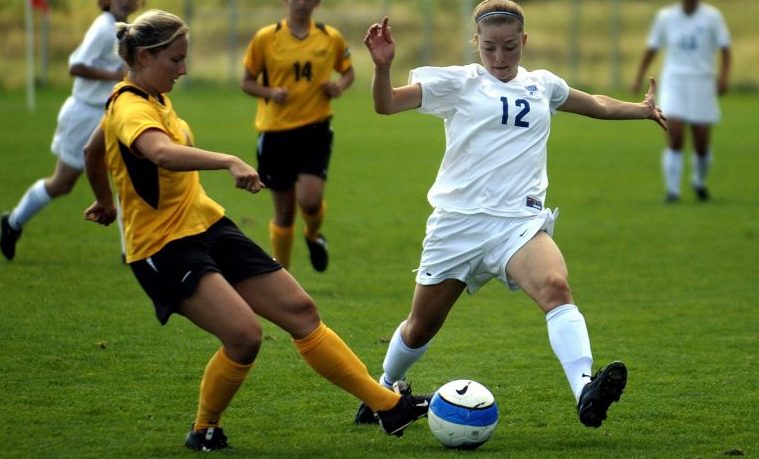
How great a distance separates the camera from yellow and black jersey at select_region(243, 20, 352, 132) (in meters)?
10.3

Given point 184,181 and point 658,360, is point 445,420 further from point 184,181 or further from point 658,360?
point 658,360

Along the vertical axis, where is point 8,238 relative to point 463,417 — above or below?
below

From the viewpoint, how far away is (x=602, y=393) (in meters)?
5.53

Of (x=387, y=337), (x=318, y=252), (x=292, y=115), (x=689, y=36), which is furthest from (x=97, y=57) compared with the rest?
(x=689, y=36)

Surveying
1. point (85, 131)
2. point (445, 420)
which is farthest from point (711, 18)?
point (445, 420)

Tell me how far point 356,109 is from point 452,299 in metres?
23.9

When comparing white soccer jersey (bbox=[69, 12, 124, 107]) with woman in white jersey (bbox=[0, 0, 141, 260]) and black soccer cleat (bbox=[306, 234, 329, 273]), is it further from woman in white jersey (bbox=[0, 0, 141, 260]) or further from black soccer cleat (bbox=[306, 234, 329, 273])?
black soccer cleat (bbox=[306, 234, 329, 273])

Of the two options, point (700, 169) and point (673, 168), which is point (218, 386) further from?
point (700, 169)

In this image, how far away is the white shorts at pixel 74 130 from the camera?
10.7 metres

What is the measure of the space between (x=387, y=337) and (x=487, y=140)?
2614 millimetres

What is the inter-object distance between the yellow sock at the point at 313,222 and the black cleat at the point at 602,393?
511 centimetres

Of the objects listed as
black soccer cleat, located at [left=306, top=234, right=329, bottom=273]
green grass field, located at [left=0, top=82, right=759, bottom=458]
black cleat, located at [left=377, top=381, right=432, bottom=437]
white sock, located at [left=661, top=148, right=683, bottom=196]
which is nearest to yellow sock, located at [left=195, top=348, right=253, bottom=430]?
green grass field, located at [left=0, top=82, right=759, bottom=458]

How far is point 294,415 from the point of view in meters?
6.46

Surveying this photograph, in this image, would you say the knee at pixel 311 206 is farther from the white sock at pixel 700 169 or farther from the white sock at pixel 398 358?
the white sock at pixel 700 169
